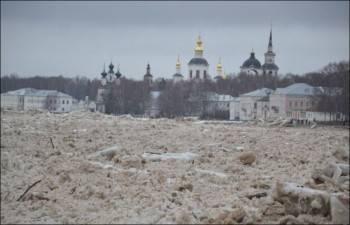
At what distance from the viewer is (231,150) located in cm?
1475

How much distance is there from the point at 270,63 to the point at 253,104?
41.8 metres

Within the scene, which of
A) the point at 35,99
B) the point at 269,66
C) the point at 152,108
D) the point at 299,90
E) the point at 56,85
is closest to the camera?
A: the point at 299,90

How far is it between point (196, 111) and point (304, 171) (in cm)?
6489

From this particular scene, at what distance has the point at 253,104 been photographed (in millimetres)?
84562

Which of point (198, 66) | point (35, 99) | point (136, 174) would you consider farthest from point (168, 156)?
point (198, 66)

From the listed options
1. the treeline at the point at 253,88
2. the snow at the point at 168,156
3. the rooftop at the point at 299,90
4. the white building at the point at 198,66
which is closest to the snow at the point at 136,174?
the snow at the point at 168,156

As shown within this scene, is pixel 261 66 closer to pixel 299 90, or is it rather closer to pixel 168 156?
pixel 299 90

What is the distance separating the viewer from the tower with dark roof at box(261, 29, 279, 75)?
12188 cm

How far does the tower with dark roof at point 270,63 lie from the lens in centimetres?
12188

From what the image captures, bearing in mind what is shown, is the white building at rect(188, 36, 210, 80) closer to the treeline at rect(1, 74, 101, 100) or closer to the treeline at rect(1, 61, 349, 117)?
the treeline at rect(1, 61, 349, 117)

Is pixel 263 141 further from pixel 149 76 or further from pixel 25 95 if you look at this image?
pixel 149 76

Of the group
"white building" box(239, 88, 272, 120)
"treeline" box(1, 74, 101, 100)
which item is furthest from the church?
"white building" box(239, 88, 272, 120)

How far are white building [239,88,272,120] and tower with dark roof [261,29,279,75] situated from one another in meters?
35.6

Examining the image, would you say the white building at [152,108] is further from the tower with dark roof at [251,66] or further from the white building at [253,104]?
the tower with dark roof at [251,66]
